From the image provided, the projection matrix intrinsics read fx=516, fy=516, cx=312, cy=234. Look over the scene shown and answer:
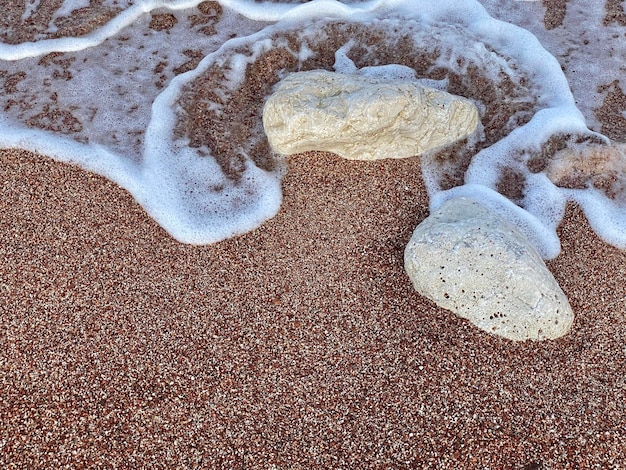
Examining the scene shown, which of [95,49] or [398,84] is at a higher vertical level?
[398,84]

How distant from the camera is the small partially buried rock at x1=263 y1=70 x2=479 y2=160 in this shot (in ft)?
11.3

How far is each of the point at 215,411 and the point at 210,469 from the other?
0.89 ft

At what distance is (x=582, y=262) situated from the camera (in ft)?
10.7

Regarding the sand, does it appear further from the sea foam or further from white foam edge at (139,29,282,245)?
the sea foam

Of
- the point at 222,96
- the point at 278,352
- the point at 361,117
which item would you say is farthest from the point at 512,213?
the point at 222,96

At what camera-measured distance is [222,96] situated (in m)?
4.19

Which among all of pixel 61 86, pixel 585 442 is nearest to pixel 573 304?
pixel 585 442

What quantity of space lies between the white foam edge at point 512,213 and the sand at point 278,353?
108mm

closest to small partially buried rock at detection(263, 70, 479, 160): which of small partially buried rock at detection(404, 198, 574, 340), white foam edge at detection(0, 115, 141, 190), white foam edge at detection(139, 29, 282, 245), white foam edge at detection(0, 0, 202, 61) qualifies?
white foam edge at detection(139, 29, 282, 245)

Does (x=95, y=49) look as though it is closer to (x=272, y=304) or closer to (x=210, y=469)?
(x=272, y=304)

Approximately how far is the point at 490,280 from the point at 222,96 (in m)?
2.58

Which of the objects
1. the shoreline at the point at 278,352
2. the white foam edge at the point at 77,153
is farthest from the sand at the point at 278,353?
the white foam edge at the point at 77,153

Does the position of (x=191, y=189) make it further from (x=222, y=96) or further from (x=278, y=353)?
(x=278, y=353)

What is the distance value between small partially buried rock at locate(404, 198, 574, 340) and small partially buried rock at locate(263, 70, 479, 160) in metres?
0.89
